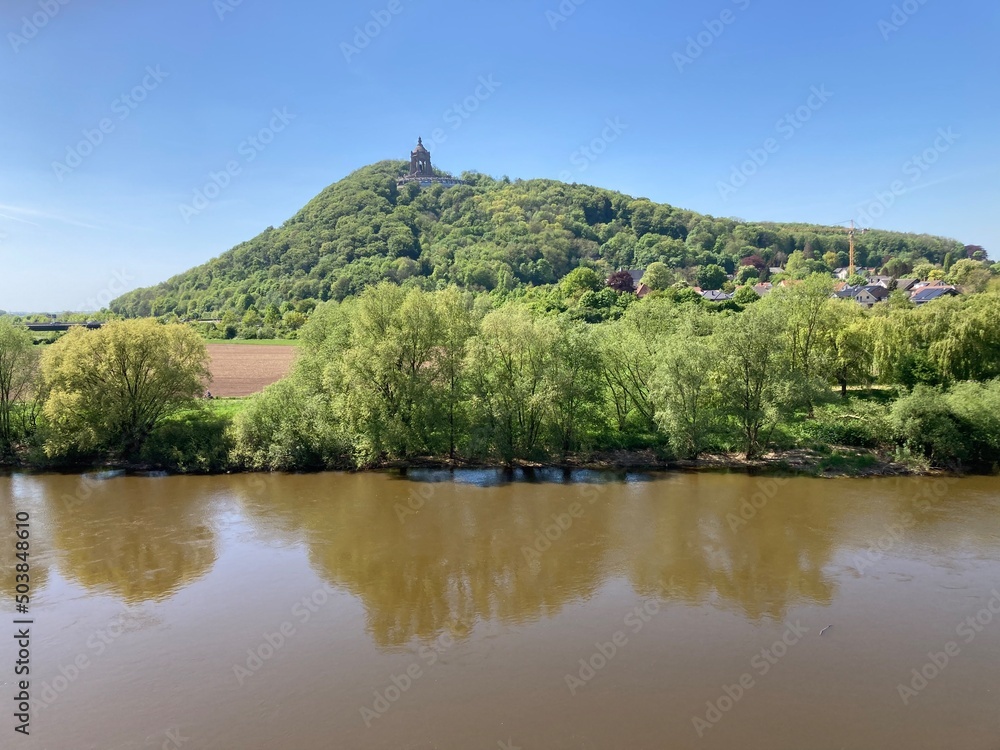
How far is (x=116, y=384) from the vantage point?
28.4 metres

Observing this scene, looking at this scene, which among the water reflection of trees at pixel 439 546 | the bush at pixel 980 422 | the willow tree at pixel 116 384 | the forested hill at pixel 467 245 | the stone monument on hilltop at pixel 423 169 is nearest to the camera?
the water reflection of trees at pixel 439 546

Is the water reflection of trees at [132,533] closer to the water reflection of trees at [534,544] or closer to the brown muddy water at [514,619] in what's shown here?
the brown muddy water at [514,619]

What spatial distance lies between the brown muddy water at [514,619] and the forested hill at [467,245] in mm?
75613

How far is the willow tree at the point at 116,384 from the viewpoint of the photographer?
27.7 metres

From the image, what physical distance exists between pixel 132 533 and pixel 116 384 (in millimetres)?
10503

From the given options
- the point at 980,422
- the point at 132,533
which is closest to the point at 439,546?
the point at 132,533

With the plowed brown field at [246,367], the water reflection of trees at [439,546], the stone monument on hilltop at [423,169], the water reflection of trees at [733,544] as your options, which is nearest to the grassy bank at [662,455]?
the water reflection of trees at [733,544]

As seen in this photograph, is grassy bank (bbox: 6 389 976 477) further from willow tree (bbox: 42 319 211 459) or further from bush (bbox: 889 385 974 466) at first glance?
willow tree (bbox: 42 319 211 459)

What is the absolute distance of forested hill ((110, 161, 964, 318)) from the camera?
111 meters

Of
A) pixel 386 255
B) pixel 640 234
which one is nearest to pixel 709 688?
pixel 386 255

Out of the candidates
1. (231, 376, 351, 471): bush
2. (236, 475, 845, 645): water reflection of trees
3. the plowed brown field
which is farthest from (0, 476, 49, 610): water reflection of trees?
the plowed brown field

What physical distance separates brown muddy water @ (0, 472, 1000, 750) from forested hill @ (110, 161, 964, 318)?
75.6 m

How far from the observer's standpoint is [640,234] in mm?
146000

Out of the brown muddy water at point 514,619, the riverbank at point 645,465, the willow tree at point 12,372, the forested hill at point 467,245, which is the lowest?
the brown muddy water at point 514,619
